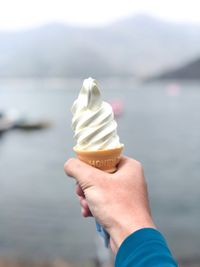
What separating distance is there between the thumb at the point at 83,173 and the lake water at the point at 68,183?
441cm

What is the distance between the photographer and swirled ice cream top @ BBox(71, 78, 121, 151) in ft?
2.05

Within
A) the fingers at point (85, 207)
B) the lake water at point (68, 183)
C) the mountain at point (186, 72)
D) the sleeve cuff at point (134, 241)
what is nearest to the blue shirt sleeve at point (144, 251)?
the sleeve cuff at point (134, 241)

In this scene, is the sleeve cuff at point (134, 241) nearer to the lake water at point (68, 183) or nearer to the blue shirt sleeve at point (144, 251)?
the blue shirt sleeve at point (144, 251)

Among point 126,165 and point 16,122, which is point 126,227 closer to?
point 126,165

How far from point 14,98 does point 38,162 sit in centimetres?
772

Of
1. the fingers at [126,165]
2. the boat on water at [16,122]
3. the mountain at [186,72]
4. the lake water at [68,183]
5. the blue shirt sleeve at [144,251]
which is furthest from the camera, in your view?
the mountain at [186,72]

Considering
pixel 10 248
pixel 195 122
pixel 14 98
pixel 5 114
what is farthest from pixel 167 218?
pixel 14 98

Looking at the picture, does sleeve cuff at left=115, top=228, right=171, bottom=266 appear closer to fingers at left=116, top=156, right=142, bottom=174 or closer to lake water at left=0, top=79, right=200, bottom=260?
fingers at left=116, top=156, right=142, bottom=174

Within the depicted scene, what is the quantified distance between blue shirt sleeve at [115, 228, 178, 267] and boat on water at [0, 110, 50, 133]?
11.0m

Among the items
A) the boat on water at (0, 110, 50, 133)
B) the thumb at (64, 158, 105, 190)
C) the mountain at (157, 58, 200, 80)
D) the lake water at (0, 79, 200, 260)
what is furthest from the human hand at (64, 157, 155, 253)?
the mountain at (157, 58, 200, 80)

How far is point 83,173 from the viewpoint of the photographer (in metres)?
0.56

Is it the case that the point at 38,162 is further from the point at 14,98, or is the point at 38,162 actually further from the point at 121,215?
the point at 121,215

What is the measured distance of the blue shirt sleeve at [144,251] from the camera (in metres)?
0.48

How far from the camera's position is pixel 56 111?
15.5 metres
